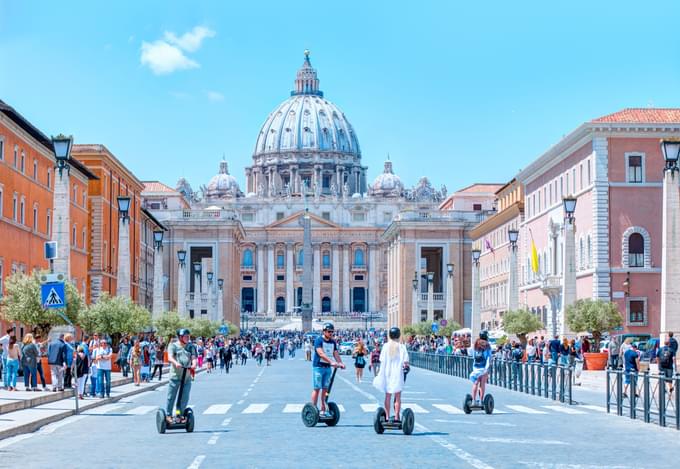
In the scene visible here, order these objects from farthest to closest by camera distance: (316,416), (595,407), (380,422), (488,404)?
1. (595,407)
2. (488,404)
3. (316,416)
4. (380,422)

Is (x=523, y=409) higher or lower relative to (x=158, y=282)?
lower

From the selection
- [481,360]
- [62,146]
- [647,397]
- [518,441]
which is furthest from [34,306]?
[518,441]

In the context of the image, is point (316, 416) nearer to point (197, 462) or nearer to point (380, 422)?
point (380, 422)

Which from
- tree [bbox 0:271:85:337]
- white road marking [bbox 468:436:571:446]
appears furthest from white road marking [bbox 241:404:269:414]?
tree [bbox 0:271:85:337]

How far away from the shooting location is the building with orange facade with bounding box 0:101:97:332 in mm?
51594

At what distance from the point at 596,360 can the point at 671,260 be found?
13.9 meters

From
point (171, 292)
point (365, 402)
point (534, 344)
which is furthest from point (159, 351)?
point (171, 292)

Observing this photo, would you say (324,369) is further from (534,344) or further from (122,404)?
(534,344)

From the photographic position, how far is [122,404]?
1172 inches

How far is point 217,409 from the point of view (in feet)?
87.5

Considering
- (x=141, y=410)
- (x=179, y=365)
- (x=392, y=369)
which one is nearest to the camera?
(x=392, y=369)

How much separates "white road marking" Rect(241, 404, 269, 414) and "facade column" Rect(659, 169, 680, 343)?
10194 mm

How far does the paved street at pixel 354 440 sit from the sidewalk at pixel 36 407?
1.08 feet

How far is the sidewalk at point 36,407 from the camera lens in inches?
833
